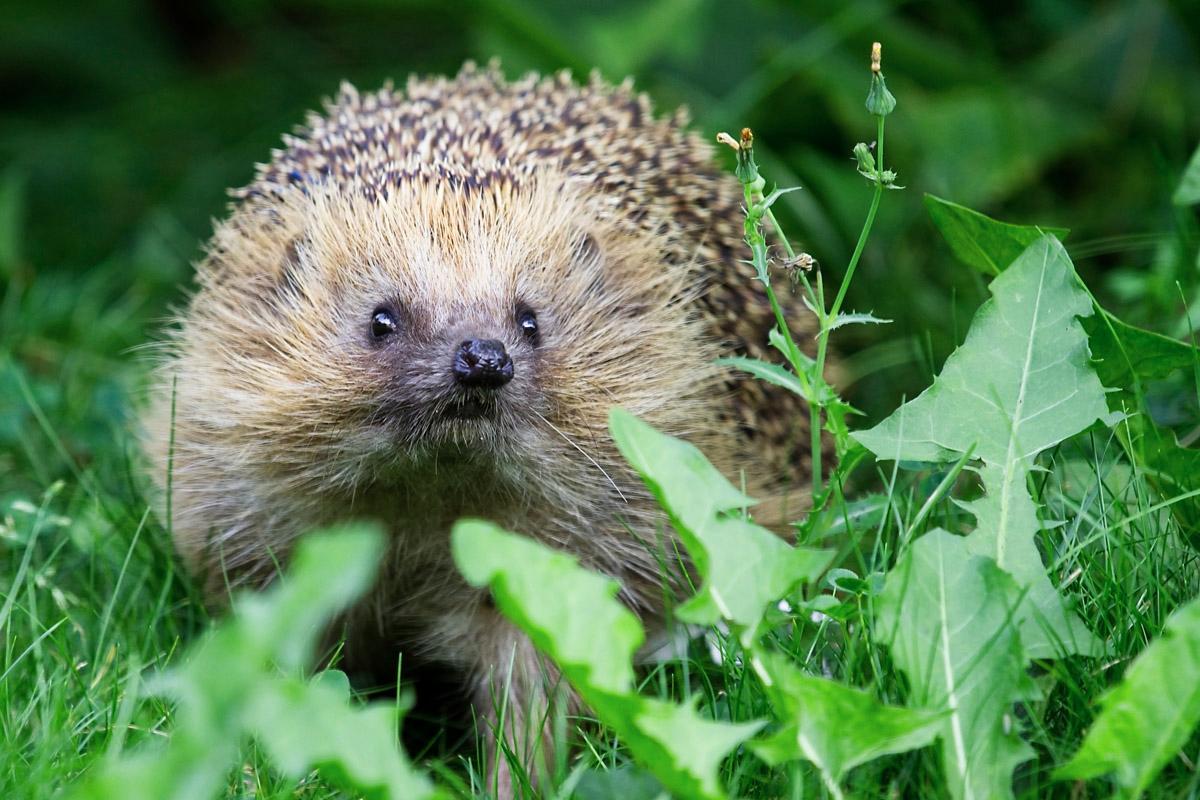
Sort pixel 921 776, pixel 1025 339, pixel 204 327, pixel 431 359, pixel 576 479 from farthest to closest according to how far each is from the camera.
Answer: pixel 204 327, pixel 576 479, pixel 431 359, pixel 1025 339, pixel 921 776

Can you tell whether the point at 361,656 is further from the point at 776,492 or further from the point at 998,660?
the point at 998,660

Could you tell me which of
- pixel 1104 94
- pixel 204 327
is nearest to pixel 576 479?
pixel 204 327

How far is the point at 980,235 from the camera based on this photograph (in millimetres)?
2459

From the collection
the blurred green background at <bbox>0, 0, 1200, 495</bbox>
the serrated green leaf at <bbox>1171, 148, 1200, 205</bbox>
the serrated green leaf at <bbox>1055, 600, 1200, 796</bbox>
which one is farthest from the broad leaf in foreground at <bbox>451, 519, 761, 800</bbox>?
the blurred green background at <bbox>0, 0, 1200, 495</bbox>

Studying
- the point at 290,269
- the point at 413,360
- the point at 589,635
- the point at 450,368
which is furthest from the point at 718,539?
the point at 290,269

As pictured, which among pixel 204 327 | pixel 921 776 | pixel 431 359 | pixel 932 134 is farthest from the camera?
pixel 932 134

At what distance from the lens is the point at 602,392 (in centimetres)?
275

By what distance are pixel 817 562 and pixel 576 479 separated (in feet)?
2.95

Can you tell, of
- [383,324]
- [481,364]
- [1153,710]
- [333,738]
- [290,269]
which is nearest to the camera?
[333,738]

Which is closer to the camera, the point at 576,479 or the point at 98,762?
the point at 98,762

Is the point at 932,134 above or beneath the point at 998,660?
above

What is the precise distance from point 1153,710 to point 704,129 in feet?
9.19

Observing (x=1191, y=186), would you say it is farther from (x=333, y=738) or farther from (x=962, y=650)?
(x=333, y=738)

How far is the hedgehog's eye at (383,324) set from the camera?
2613 mm
